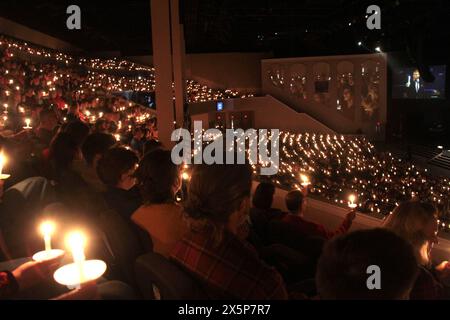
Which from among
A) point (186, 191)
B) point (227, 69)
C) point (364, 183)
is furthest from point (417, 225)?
point (227, 69)

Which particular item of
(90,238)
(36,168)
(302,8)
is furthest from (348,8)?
(90,238)

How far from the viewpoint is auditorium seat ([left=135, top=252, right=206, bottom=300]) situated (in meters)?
1.57

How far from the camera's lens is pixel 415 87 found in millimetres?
24141

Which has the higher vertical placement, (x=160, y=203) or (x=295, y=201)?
(x=160, y=203)

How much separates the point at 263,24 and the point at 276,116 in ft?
16.5

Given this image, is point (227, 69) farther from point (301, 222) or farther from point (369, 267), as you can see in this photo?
point (369, 267)

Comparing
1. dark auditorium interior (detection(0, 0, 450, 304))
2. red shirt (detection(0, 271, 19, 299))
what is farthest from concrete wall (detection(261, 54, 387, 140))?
red shirt (detection(0, 271, 19, 299))

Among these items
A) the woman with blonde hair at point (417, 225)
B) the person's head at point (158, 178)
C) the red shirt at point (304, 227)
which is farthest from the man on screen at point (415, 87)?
the person's head at point (158, 178)

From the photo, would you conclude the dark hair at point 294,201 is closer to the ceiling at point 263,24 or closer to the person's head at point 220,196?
the person's head at point 220,196

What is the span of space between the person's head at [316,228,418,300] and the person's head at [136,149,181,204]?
3.87ft

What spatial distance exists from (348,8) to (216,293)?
15763 millimetres

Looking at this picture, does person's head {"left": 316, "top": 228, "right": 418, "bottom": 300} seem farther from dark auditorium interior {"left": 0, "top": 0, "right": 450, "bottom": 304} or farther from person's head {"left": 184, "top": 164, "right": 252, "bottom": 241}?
person's head {"left": 184, "top": 164, "right": 252, "bottom": 241}

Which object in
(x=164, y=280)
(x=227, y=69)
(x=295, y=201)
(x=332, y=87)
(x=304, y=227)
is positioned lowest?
(x=304, y=227)

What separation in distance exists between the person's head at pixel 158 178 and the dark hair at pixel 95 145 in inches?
30.1
